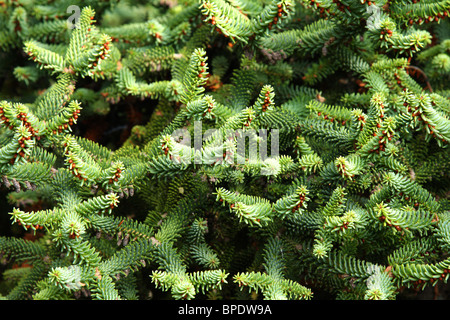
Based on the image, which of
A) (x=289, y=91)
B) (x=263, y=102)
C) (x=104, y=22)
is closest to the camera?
(x=263, y=102)

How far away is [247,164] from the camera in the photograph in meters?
0.93

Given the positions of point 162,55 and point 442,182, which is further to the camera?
point 162,55

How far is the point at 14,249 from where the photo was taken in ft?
3.68

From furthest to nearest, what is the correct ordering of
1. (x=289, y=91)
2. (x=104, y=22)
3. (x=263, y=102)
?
1. (x=104, y=22)
2. (x=289, y=91)
3. (x=263, y=102)

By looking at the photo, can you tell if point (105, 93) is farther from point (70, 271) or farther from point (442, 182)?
point (442, 182)

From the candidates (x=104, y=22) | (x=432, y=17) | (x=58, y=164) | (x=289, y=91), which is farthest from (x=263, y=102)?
(x=104, y=22)

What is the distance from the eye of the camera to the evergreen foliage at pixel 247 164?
89 cm

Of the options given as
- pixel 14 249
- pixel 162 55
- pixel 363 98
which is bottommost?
pixel 14 249

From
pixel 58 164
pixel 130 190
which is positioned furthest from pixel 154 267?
pixel 58 164

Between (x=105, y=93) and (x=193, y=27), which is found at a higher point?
(x=193, y=27)

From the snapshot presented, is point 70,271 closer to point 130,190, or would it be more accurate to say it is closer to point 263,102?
point 130,190

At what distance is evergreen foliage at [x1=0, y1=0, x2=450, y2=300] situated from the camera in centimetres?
89

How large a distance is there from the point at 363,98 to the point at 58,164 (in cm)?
81

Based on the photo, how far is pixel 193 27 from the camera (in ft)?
4.09
